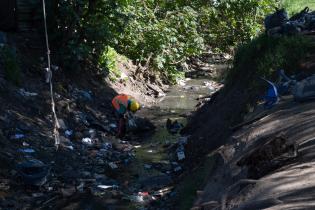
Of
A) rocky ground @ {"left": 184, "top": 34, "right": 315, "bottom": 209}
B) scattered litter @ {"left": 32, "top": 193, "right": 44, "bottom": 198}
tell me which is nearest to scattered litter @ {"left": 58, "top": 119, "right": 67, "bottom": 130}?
scattered litter @ {"left": 32, "top": 193, "right": 44, "bottom": 198}

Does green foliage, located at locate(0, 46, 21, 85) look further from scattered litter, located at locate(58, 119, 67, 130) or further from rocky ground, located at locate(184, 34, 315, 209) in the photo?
rocky ground, located at locate(184, 34, 315, 209)

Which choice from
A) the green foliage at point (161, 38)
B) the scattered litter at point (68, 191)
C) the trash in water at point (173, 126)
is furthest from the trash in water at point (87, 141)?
the green foliage at point (161, 38)

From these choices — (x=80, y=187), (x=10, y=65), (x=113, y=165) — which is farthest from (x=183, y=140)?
(x=10, y=65)

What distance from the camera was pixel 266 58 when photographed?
31.1 feet

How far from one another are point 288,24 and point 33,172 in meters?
5.04

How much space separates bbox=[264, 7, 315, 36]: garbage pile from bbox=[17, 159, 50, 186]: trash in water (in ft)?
15.6

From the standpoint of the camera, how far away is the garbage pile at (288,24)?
994cm

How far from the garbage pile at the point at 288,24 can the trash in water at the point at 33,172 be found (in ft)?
15.6

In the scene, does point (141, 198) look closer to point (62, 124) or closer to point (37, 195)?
point (37, 195)

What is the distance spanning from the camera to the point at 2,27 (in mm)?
12430

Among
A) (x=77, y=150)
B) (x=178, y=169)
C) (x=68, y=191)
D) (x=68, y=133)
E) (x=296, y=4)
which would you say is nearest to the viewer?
(x=68, y=191)

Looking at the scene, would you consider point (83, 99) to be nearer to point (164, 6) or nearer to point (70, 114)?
point (70, 114)

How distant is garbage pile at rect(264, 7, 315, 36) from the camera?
32.6ft

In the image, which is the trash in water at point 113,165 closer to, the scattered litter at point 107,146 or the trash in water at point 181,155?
the scattered litter at point 107,146
